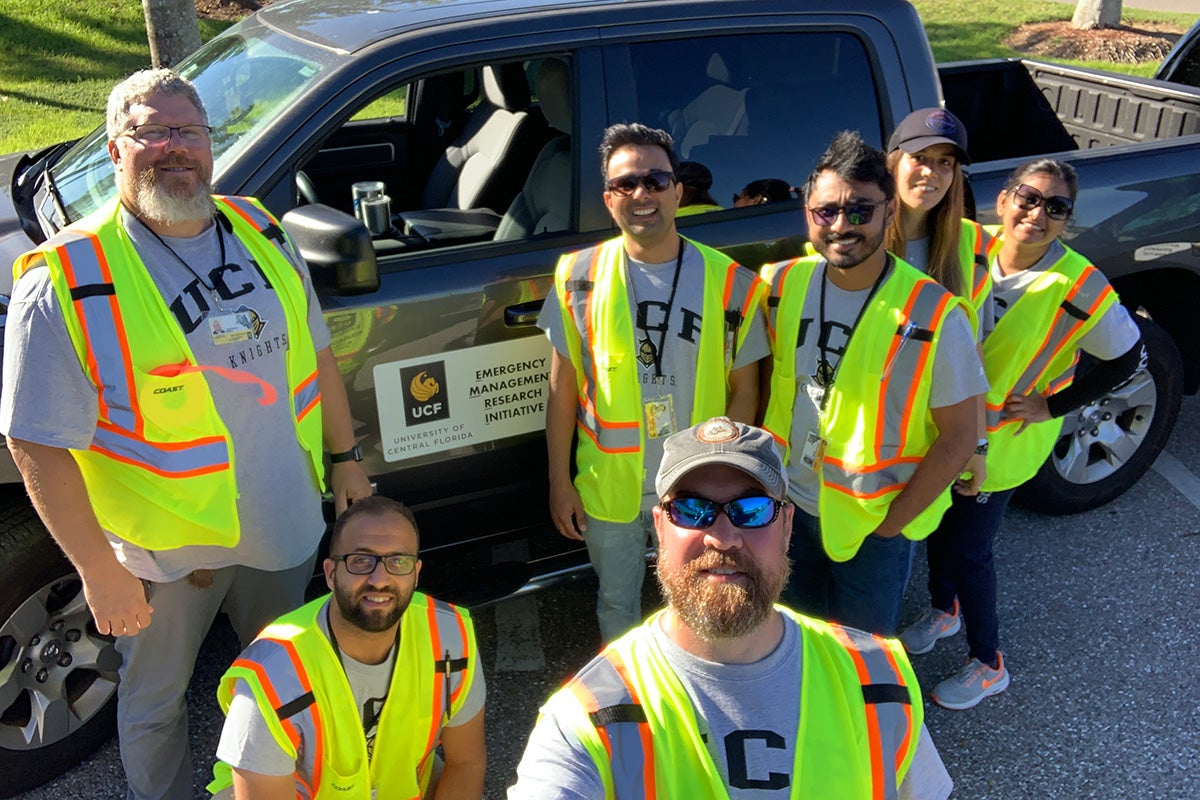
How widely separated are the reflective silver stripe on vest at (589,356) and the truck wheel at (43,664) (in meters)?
1.38

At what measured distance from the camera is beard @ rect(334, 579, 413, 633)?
7.88ft

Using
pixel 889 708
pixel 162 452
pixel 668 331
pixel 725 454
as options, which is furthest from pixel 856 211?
pixel 162 452

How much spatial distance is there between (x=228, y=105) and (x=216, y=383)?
119 centimetres

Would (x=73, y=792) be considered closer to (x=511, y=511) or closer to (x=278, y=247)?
(x=511, y=511)

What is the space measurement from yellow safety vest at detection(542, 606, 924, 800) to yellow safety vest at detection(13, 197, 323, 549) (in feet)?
3.63

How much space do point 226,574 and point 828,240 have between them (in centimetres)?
161

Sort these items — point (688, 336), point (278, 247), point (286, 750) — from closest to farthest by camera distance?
point (286, 750) < point (278, 247) < point (688, 336)

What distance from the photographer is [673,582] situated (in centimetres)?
175

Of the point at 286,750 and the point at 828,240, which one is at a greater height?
the point at 828,240

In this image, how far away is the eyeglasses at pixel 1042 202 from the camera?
3066 mm

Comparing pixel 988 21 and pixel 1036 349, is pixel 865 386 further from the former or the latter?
pixel 988 21

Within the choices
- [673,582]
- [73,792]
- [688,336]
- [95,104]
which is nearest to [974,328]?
[688,336]

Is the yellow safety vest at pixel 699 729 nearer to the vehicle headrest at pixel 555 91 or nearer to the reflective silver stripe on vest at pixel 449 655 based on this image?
the reflective silver stripe on vest at pixel 449 655

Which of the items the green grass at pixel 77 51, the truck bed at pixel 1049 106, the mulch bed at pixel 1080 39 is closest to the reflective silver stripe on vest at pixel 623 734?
the truck bed at pixel 1049 106
